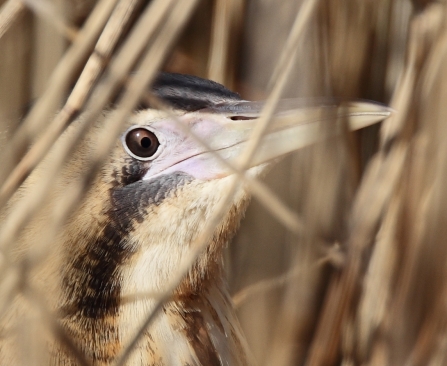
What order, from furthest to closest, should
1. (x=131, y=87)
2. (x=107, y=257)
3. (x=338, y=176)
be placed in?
1. (x=338, y=176)
2. (x=107, y=257)
3. (x=131, y=87)

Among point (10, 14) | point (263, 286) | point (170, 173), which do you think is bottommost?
point (263, 286)

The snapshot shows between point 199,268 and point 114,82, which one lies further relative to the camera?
point 199,268

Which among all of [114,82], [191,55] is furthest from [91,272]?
[191,55]

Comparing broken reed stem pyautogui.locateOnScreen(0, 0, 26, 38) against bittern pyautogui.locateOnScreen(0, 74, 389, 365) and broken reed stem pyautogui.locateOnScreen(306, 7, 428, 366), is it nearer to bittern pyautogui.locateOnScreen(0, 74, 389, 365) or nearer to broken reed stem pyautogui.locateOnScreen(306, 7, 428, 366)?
bittern pyautogui.locateOnScreen(0, 74, 389, 365)

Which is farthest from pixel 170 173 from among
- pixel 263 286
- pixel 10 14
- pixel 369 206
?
pixel 263 286

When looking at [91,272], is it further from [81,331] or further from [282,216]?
[282,216]

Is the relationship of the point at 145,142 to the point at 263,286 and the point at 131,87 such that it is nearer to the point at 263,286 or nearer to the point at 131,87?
the point at 131,87

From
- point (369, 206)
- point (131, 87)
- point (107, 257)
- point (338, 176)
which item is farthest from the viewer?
point (338, 176)
